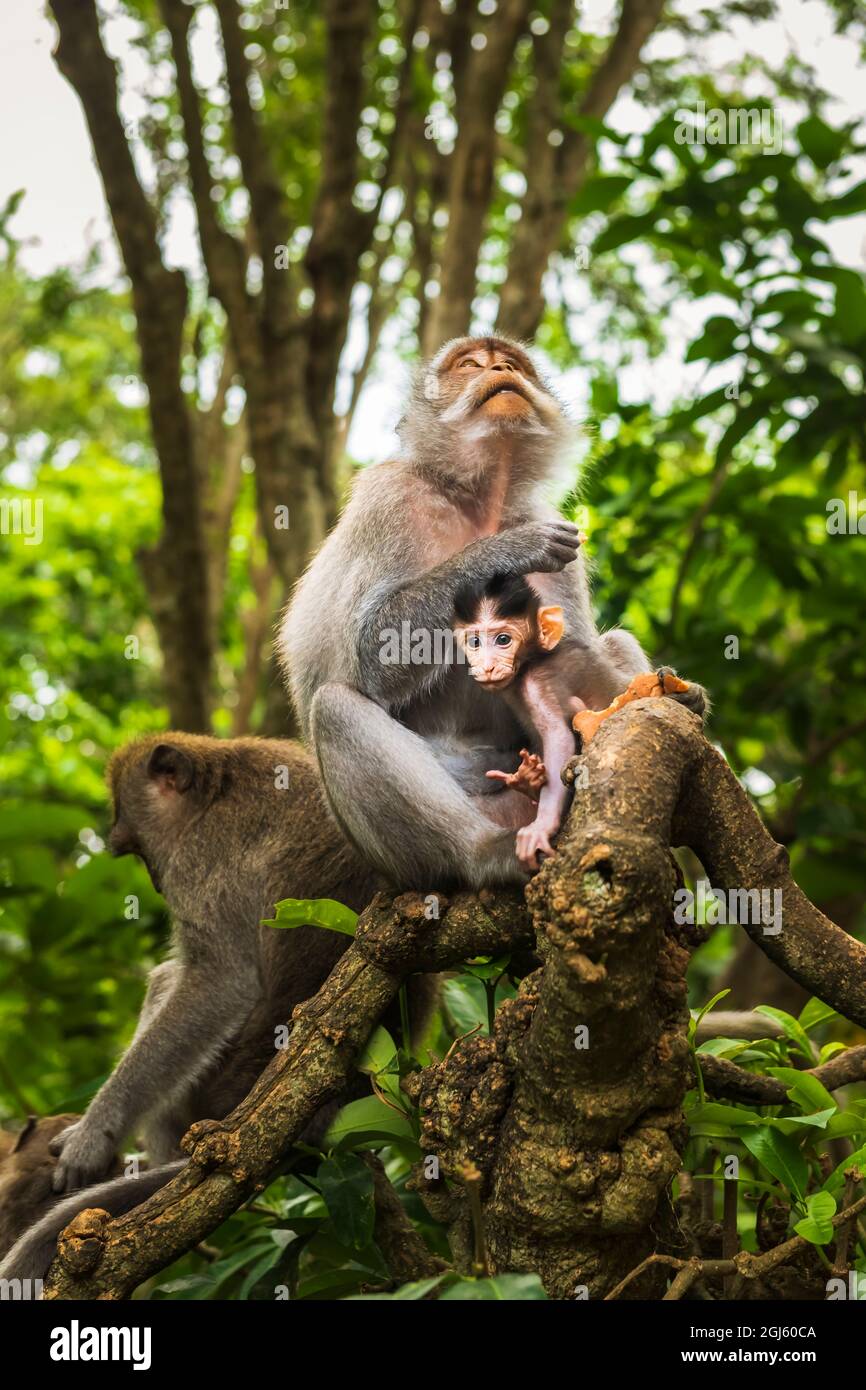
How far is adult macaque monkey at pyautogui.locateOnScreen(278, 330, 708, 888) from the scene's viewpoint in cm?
385

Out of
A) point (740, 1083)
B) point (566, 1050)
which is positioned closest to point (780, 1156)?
point (740, 1083)

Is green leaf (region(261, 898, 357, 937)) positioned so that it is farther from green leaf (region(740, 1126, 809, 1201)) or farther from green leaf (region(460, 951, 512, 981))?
green leaf (region(740, 1126, 809, 1201))

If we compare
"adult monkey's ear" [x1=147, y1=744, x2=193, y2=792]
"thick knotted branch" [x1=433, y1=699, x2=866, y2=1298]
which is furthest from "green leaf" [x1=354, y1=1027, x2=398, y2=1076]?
"adult monkey's ear" [x1=147, y1=744, x2=193, y2=792]

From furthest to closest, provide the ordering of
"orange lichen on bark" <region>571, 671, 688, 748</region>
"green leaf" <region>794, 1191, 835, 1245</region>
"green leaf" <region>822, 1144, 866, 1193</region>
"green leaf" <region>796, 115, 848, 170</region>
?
"green leaf" <region>796, 115, 848, 170</region> → "orange lichen on bark" <region>571, 671, 688, 748</region> → "green leaf" <region>822, 1144, 866, 1193</region> → "green leaf" <region>794, 1191, 835, 1245</region>

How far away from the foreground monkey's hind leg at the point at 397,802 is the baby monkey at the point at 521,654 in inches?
6.7

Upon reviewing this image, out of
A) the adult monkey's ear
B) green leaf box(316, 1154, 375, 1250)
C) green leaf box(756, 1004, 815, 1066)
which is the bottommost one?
green leaf box(316, 1154, 375, 1250)

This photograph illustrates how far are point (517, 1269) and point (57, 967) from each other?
143 inches

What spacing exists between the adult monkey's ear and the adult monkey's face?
64.5 inches

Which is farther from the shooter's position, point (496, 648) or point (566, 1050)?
point (496, 648)

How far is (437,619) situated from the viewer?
4.02 m

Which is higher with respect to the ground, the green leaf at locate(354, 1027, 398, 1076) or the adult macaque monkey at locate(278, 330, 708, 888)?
the adult macaque monkey at locate(278, 330, 708, 888)

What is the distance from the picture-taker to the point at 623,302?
512 inches

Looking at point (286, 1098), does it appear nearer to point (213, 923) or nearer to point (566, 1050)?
point (566, 1050)

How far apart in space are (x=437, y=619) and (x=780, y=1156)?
1722mm
